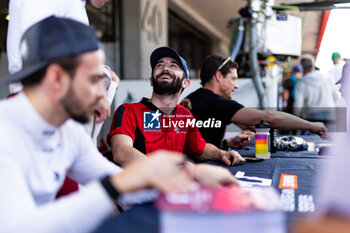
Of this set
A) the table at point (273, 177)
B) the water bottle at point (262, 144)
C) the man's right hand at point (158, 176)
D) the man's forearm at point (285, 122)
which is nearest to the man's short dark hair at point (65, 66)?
the man's right hand at point (158, 176)

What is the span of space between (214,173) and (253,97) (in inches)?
141

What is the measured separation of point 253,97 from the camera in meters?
4.40

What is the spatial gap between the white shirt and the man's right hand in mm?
49

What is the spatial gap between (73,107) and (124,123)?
110 centimetres

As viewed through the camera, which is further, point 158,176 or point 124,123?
point 124,123

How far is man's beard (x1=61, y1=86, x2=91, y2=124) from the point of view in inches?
30.6

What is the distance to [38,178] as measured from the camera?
0.82m

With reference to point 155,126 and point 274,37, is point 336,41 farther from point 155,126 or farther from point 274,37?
point 155,126

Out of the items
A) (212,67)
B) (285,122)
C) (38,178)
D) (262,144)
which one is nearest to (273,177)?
(262,144)

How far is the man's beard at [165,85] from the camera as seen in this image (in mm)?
2039

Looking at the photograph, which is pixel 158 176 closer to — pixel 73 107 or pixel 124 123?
pixel 73 107

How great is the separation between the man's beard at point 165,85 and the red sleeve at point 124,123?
0.20 metres

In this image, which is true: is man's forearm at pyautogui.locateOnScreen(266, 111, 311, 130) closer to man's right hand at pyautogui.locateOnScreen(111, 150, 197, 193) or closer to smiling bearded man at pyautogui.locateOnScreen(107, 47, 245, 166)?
smiling bearded man at pyautogui.locateOnScreen(107, 47, 245, 166)

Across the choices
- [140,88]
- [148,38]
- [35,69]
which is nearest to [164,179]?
[35,69]
